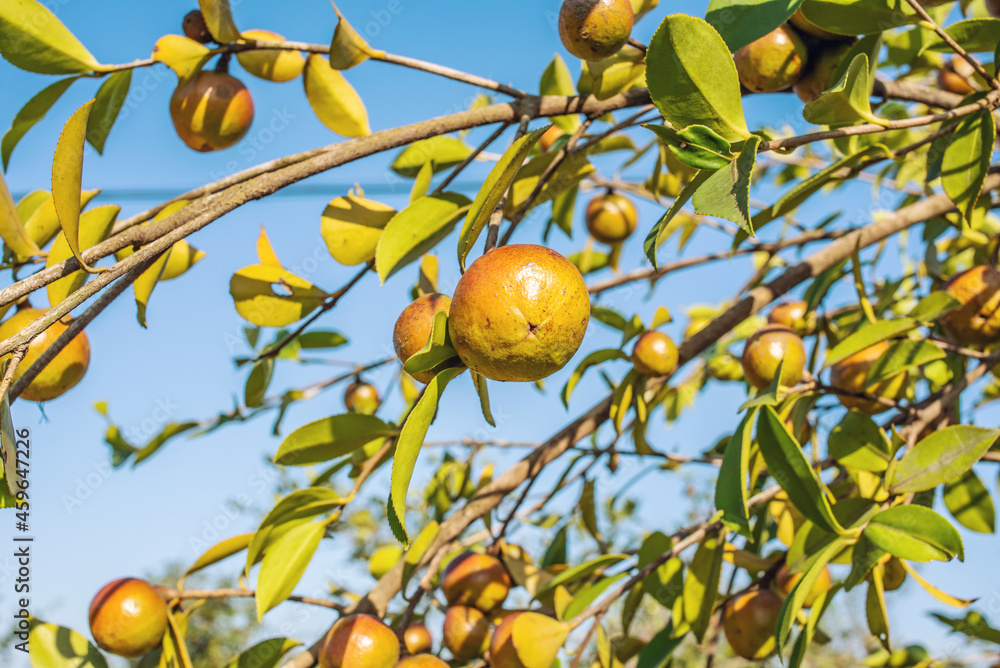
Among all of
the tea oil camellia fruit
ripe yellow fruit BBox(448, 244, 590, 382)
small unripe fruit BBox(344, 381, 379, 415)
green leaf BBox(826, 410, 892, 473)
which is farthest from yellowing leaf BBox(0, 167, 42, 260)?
green leaf BBox(826, 410, 892, 473)

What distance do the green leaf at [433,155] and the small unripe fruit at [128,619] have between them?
0.95 meters

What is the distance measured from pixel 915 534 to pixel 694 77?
0.72m

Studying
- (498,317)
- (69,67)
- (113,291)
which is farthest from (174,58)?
(498,317)

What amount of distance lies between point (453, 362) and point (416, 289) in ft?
2.21

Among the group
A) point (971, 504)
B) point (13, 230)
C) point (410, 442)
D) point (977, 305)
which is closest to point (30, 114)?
point (13, 230)

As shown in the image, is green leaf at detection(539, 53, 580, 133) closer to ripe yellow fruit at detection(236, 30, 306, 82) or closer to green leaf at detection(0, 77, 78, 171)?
ripe yellow fruit at detection(236, 30, 306, 82)

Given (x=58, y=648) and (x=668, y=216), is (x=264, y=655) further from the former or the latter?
(x=668, y=216)

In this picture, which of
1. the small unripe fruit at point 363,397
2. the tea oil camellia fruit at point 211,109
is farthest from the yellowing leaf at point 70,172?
the small unripe fruit at point 363,397

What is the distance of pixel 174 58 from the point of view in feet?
3.91

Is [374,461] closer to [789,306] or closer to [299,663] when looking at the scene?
[299,663]

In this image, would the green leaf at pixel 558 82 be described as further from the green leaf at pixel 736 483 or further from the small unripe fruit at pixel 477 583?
the small unripe fruit at pixel 477 583

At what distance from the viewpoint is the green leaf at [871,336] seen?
1376 millimetres

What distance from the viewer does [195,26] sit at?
128 cm

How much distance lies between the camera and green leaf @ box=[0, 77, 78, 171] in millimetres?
1273
